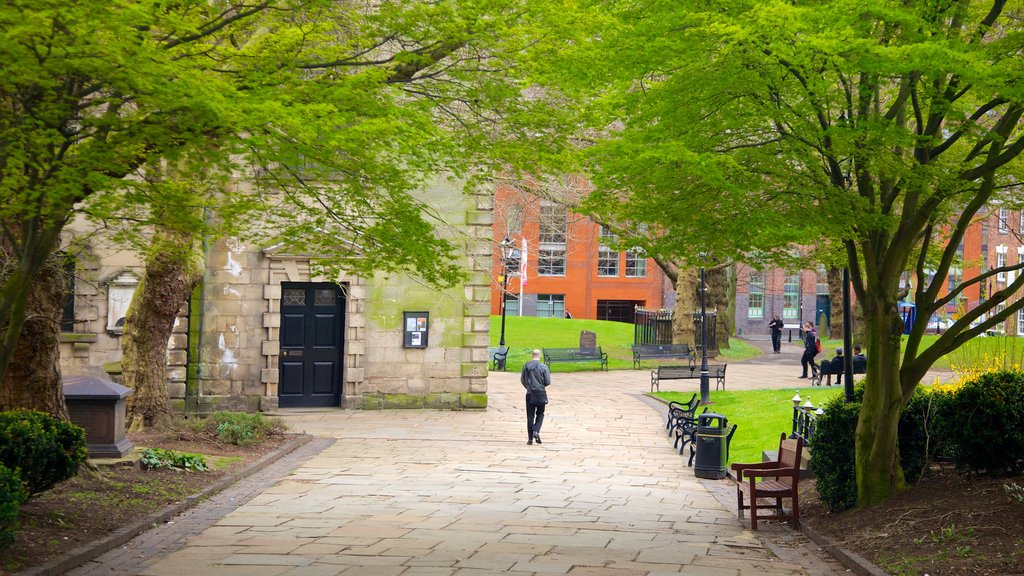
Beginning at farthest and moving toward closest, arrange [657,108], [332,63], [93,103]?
[657,108] → [332,63] → [93,103]

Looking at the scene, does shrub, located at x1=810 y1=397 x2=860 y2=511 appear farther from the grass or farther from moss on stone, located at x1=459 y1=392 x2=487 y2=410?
moss on stone, located at x1=459 y1=392 x2=487 y2=410

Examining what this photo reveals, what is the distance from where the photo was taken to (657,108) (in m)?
10.7

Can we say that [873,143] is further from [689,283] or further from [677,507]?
[689,283]

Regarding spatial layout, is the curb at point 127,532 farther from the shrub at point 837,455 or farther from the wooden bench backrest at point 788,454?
the shrub at point 837,455

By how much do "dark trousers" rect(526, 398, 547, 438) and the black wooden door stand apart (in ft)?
19.6

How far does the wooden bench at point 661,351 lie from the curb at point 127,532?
897 inches

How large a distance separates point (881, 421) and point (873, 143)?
315 cm

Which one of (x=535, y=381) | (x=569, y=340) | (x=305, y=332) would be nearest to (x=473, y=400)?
(x=305, y=332)

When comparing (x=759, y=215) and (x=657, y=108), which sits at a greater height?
(x=657, y=108)

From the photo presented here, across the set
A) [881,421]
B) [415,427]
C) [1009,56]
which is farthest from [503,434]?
[1009,56]

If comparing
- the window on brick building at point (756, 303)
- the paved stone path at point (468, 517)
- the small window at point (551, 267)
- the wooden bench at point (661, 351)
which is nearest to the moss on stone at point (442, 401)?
the paved stone path at point (468, 517)

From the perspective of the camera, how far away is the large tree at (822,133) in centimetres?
914

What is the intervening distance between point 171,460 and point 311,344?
30.7 ft

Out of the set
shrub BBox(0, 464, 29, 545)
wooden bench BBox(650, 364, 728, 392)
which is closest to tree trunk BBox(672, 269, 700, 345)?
wooden bench BBox(650, 364, 728, 392)
